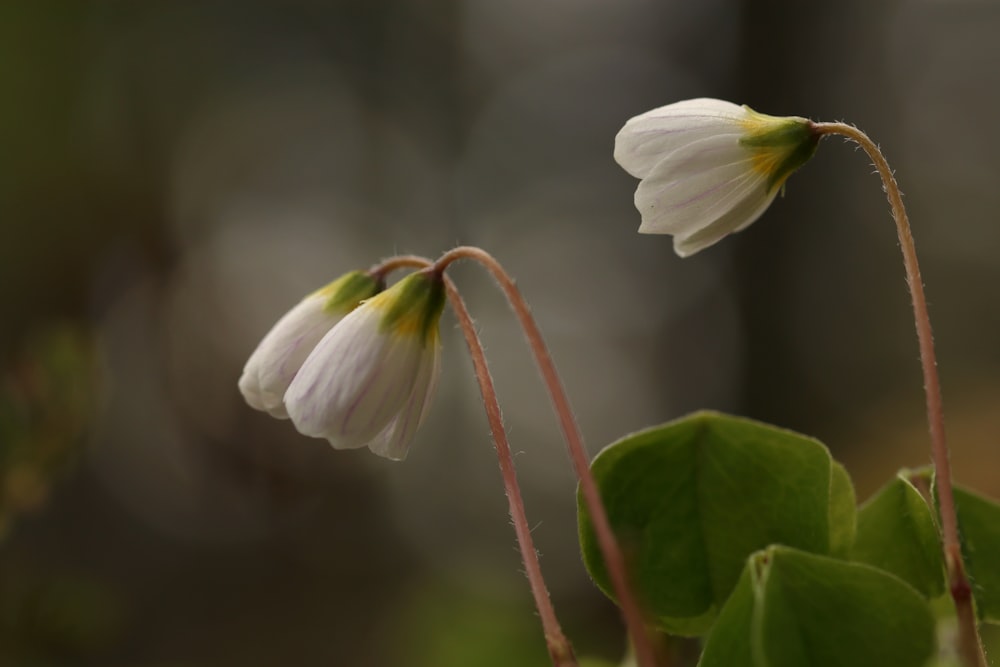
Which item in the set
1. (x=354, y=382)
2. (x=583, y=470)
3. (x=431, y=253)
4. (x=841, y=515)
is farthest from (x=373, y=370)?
(x=431, y=253)

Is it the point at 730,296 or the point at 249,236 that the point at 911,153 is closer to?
the point at 730,296

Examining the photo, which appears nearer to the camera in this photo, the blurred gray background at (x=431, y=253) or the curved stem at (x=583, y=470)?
the curved stem at (x=583, y=470)

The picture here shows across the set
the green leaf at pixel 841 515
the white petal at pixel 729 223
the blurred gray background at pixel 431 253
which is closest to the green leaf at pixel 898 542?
the green leaf at pixel 841 515

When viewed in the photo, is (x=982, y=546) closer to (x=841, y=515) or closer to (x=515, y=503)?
(x=841, y=515)

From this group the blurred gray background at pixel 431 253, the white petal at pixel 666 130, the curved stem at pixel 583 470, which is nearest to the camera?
the curved stem at pixel 583 470

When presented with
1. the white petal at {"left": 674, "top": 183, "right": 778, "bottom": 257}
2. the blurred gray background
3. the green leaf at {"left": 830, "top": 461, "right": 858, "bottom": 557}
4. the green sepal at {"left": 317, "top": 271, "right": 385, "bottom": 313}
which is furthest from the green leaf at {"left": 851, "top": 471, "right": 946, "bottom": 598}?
the blurred gray background

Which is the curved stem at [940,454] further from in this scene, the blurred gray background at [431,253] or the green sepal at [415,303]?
the blurred gray background at [431,253]

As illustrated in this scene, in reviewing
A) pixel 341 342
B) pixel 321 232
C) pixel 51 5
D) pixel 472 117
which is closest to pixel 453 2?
pixel 472 117

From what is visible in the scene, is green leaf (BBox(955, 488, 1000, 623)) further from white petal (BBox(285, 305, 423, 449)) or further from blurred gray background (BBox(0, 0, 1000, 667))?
blurred gray background (BBox(0, 0, 1000, 667))
